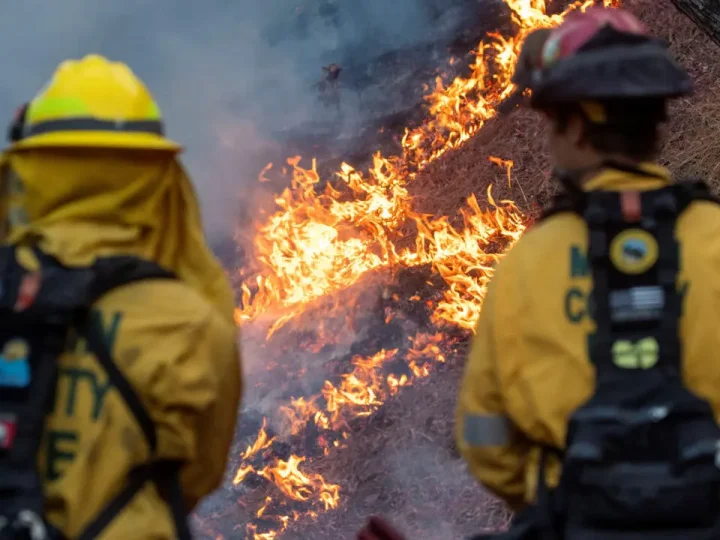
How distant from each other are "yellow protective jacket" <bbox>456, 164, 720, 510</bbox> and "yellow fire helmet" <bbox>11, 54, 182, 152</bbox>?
35.2 inches

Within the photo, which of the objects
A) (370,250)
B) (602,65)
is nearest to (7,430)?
(602,65)

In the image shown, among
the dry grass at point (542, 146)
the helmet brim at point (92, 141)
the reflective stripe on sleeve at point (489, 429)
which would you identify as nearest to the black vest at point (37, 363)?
the helmet brim at point (92, 141)

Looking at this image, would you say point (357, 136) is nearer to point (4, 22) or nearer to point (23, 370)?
point (4, 22)

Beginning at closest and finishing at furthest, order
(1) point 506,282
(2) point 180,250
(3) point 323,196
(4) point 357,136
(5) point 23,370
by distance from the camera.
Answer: (5) point 23,370
(1) point 506,282
(2) point 180,250
(3) point 323,196
(4) point 357,136

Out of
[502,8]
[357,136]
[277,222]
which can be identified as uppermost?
[502,8]

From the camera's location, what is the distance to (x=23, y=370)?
2.09 m

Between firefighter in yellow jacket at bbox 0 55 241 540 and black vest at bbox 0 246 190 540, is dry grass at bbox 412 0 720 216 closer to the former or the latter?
firefighter in yellow jacket at bbox 0 55 241 540

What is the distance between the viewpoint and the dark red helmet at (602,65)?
2.26 m

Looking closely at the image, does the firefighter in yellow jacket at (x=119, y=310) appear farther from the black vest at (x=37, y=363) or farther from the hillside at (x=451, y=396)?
the hillside at (x=451, y=396)

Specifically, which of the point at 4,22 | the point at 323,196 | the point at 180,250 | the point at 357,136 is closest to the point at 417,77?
the point at 357,136

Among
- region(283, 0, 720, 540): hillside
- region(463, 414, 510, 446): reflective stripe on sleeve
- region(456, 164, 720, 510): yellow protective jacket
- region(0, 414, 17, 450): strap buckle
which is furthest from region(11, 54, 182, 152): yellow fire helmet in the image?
region(283, 0, 720, 540): hillside

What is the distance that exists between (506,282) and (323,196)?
6332 millimetres

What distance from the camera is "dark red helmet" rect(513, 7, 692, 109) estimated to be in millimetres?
2262

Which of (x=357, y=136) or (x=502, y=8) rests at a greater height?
(x=502, y=8)
